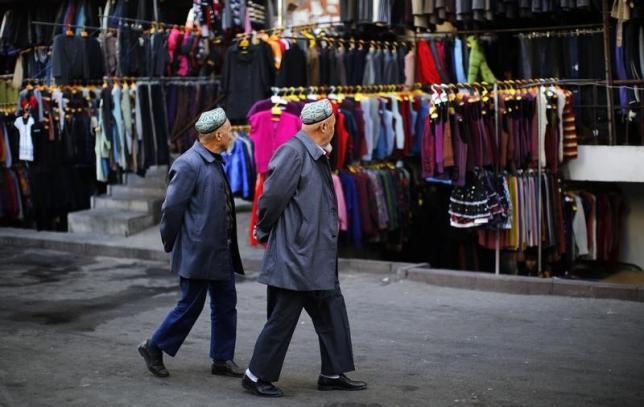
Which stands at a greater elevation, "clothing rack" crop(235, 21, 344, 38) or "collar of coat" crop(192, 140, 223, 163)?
"clothing rack" crop(235, 21, 344, 38)

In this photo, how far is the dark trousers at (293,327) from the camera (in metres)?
7.04

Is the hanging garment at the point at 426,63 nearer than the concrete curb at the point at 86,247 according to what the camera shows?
No

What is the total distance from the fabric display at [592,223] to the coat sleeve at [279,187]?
7.27m

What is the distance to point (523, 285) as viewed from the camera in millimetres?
11594

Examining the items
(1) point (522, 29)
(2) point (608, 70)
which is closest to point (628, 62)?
(2) point (608, 70)

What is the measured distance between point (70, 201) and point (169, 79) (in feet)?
9.30

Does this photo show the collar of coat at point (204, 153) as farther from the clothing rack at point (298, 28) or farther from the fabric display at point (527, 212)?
the clothing rack at point (298, 28)

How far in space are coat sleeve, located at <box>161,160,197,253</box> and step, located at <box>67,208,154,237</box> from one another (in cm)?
→ 882

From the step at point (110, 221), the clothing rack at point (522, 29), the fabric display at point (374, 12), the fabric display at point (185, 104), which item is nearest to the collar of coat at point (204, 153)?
the fabric display at point (374, 12)

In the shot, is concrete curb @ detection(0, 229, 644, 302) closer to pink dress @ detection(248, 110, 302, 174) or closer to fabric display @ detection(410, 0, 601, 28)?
pink dress @ detection(248, 110, 302, 174)

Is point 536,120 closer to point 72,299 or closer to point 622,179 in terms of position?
point 622,179

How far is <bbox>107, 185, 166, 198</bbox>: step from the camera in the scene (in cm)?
1733


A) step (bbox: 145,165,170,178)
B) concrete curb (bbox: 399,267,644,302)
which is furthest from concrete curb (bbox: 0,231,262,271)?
concrete curb (bbox: 399,267,644,302)

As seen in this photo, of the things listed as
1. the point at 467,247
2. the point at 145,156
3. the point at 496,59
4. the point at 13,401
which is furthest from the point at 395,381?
the point at 145,156
